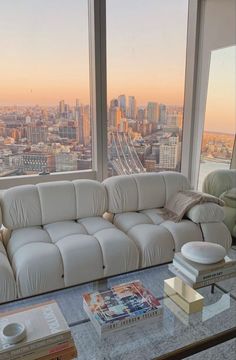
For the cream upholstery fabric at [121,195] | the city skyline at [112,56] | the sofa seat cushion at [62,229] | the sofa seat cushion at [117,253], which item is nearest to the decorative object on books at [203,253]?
A: the sofa seat cushion at [117,253]

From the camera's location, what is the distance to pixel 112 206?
8.79 ft

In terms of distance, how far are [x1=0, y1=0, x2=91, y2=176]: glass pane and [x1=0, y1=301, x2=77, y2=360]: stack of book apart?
6.60ft

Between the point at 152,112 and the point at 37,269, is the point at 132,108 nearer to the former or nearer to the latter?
the point at 152,112

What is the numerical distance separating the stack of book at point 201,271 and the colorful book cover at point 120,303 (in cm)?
23

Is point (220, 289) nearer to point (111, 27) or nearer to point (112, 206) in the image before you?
point (112, 206)

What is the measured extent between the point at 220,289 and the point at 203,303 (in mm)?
172

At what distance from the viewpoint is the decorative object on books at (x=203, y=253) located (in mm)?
1568

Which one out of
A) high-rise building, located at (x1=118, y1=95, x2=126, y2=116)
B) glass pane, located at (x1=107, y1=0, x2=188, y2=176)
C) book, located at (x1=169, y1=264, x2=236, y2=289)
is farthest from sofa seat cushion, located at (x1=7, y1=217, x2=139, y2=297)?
high-rise building, located at (x1=118, y1=95, x2=126, y2=116)

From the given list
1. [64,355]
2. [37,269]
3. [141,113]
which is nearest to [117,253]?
[37,269]

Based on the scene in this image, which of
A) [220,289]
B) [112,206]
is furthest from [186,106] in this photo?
[220,289]

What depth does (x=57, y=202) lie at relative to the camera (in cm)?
247

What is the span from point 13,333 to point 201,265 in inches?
36.7

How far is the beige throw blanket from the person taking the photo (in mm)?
2504

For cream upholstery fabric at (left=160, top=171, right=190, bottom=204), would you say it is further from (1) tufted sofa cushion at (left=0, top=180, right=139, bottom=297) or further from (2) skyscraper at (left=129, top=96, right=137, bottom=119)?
(2) skyscraper at (left=129, top=96, right=137, bottom=119)
